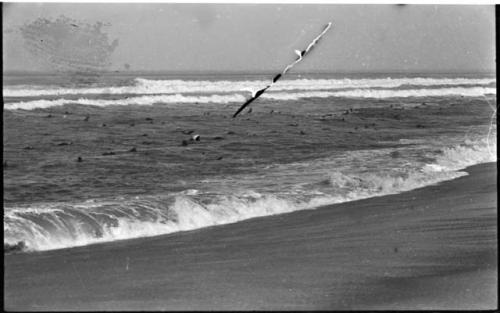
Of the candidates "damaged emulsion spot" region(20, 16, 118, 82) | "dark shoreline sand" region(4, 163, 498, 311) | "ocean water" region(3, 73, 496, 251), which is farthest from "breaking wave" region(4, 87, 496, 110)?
"dark shoreline sand" region(4, 163, 498, 311)

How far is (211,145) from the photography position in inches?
152

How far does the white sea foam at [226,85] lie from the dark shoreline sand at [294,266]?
580 mm

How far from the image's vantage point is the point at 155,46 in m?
3.33

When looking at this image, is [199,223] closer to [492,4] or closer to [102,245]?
[102,245]

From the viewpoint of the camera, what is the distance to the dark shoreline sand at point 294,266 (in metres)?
2.77

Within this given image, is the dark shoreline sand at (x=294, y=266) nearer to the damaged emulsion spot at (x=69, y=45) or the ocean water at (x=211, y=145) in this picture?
the ocean water at (x=211, y=145)

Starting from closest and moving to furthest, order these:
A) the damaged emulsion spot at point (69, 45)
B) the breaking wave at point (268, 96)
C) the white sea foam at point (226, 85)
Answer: the damaged emulsion spot at point (69, 45) → the white sea foam at point (226, 85) → the breaking wave at point (268, 96)

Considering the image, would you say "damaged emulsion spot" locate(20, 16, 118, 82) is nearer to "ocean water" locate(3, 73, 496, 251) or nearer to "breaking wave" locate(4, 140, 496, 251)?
"ocean water" locate(3, 73, 496, 251)

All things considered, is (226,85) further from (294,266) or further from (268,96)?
(294,266)

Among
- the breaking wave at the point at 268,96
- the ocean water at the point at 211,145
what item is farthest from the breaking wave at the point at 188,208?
the breaking wave at the point at 268,96

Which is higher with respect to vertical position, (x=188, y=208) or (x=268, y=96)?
(x=268, y=96)

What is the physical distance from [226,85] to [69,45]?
724 mm

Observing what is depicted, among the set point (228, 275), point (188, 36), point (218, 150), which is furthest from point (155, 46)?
point (228, 275)

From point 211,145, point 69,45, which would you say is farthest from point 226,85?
point 69,45
